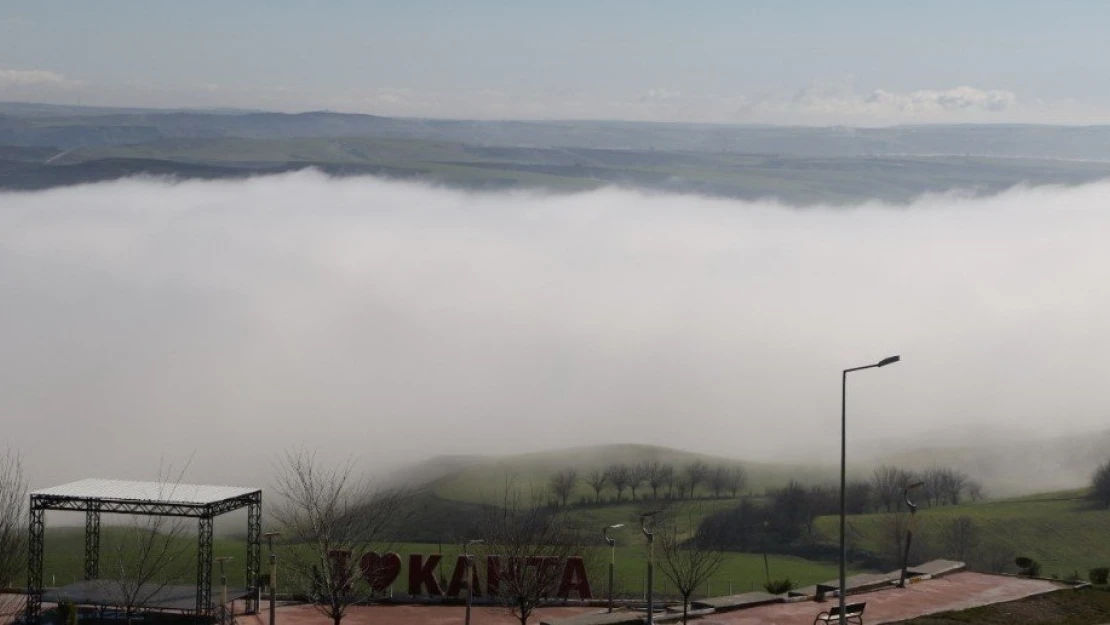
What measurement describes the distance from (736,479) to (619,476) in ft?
38.1

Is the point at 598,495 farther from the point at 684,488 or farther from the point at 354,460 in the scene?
the point at 354,460

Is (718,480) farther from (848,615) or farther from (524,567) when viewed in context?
(848,615)

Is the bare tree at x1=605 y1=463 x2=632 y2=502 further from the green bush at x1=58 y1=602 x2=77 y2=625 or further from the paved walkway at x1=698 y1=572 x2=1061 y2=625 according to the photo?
the green bush at x1=58 y1=602 x2=77 y2=625

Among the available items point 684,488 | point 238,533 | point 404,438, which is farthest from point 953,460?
point 238,533

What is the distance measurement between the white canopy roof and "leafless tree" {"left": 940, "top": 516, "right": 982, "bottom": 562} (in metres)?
55.8

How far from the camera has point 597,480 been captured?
13950cm

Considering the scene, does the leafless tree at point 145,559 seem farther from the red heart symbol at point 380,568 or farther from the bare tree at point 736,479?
the bare tree at point 736,479

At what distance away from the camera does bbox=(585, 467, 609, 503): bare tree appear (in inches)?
5276

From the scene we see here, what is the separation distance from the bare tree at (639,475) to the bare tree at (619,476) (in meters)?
0.37

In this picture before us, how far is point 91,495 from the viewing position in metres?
67.3

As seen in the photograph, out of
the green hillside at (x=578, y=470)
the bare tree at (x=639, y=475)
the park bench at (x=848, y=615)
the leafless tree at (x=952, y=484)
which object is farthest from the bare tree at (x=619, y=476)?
the park bench at (x=848, y=615)

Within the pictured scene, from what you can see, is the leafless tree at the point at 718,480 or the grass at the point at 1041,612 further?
the leafless tree at the point at 718,480

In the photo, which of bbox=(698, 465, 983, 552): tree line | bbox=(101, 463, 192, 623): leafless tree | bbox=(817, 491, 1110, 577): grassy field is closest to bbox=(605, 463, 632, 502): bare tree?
bbox=(698, 465, 983, 552): tree line

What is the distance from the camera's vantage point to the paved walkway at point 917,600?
214 ft
